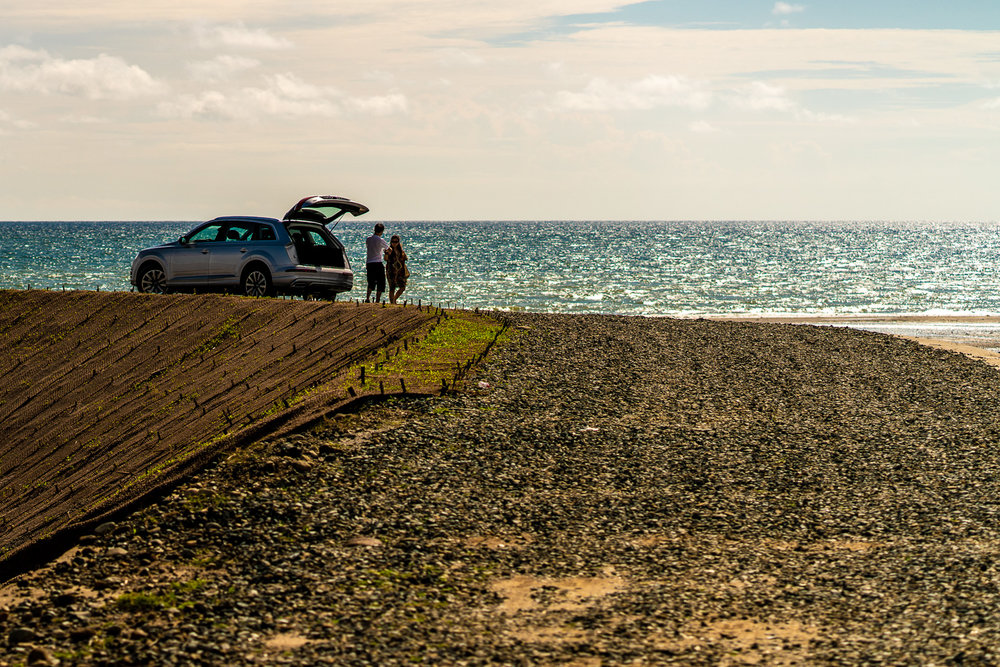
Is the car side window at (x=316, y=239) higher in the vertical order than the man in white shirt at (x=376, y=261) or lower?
higher

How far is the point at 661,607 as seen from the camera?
707cm

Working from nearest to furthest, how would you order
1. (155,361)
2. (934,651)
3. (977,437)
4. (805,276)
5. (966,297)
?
1. (934,651)
2. (977,437)
3. (155,361)
4. (966,297)
5. (805,276)

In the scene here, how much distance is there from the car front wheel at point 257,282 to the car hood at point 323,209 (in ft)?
4.00

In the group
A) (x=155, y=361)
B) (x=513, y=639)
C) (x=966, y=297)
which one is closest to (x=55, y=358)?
(x=155, y=361)

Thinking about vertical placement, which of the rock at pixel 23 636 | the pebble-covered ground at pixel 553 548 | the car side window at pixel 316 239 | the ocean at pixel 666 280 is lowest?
the rock at pixel 23 636

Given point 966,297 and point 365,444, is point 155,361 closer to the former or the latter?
point 365,444

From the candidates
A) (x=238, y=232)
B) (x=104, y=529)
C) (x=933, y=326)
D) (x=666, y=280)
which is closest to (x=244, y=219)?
(x=238, y=232)

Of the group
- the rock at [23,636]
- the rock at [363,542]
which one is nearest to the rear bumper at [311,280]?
the rock at [363,542]

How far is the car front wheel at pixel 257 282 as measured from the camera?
19.9m

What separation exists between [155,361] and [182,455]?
5862 mm

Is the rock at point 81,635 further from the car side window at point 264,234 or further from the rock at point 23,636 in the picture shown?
the car side window at point 264,234

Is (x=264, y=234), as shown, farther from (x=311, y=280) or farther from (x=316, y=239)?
(x=311, y=280)

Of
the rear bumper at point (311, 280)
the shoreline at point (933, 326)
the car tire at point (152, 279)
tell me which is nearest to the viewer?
the rear bumper at point (311, 280)

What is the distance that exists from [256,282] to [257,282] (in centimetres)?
3
